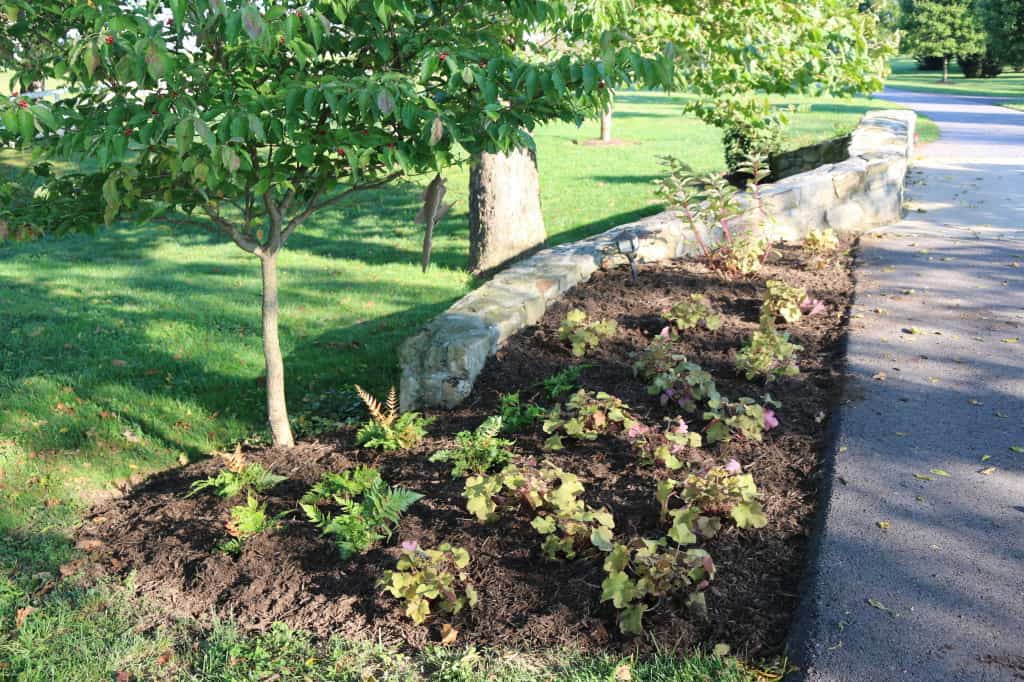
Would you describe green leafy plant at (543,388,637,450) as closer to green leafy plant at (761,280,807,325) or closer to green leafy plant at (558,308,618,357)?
green leafy plant at (558,308,618,357)

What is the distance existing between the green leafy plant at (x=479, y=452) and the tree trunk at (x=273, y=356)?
0.92 meters

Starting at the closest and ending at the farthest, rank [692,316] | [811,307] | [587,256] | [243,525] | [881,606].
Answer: [881,606] → [243,525] → [692,316] → [811,307] → [587,256]

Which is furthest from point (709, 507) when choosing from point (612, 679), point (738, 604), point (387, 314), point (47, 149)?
point (387, 314)

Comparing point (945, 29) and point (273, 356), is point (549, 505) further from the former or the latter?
point (945, 29)

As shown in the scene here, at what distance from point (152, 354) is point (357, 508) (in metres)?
3.61

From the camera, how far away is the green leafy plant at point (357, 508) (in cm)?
332

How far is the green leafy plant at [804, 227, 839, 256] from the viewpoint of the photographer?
7.17m

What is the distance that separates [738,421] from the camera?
3.90m

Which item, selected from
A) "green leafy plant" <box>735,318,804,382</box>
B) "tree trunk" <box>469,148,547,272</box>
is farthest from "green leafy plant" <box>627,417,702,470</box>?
"tree trunk" <box>469,148,547,272</box>

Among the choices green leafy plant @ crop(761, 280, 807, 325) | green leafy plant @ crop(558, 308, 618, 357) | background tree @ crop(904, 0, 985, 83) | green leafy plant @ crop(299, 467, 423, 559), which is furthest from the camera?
background tree @ crop(904, 0, 985, 83)

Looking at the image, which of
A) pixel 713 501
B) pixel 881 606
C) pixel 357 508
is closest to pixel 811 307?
pixel 713 501

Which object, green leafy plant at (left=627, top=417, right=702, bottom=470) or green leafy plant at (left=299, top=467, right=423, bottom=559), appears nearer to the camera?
green leafy plant at (left=299, top=467, right=423, bottom=559)

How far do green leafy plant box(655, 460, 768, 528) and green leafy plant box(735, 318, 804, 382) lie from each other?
1.16 m

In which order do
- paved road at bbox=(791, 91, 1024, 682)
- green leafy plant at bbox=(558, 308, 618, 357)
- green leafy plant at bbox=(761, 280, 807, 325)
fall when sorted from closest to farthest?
paved road at bbox=(791, 91, 1024, 682) < green leafy plant at bbox=(558, 308, 618, 357) < green leafy plant at bbox=(761, 280, 807, 325)
